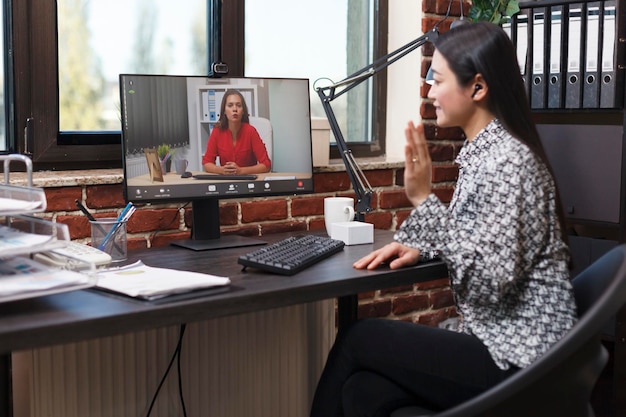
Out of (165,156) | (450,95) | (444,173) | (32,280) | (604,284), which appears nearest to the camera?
(32,280)

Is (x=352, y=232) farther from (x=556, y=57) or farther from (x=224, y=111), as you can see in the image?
(x=556, y=57)

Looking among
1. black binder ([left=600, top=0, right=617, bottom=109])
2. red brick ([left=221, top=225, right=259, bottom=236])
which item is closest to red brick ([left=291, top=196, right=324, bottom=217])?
red brick ([left=221, top=225, right=259, bottom=236])

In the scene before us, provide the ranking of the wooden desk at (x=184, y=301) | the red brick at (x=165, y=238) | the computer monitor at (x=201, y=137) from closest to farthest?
the wooden desk at (x=184, y=301), the computer monitor at (x=201, y=137), the red brick at (x=165, y=238)

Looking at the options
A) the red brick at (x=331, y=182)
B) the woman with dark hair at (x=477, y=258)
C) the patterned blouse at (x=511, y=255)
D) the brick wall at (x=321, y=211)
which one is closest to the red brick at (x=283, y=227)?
the brick wall at (x=321, y=211)

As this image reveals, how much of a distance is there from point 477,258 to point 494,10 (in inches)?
50.9

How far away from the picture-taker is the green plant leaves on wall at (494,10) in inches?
102

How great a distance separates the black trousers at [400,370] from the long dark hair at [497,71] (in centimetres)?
32

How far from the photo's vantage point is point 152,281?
4.99 ft

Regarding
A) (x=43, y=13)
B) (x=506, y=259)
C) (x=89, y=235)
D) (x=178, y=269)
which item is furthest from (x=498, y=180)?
(x=43, y=13)

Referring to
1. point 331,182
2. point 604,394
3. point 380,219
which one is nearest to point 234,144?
point 331,182

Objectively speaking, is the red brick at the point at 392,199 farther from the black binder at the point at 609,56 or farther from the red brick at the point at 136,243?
the red brick at the point at 136,243

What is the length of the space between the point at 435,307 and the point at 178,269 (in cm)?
132

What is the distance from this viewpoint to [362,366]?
174 cm

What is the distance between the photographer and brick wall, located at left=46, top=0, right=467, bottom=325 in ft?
6.77
